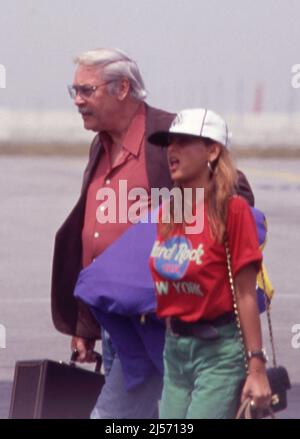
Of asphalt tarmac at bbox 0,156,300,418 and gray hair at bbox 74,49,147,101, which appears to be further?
asphalt tarmac at bbox 0,156,300,418

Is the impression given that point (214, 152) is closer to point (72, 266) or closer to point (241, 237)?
point (241, 237)

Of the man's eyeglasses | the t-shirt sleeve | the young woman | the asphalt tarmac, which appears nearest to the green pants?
the young woman

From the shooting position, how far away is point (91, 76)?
5.86m

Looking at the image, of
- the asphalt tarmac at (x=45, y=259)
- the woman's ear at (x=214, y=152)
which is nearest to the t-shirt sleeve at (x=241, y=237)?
the woman's ear at (x=214, y=152)

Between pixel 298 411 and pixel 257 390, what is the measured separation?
3.22 meters

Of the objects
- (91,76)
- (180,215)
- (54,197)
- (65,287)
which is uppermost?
(91,76)

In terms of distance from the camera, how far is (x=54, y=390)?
602cm

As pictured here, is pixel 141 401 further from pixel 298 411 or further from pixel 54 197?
pixel 54 197

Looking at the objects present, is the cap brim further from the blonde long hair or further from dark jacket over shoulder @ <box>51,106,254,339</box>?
dark jacket over shoulder @ <box>51,106,254,339</box>

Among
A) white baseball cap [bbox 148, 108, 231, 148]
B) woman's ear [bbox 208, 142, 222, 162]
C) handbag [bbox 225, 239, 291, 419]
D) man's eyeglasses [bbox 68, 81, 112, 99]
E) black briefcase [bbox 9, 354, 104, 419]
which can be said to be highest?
man's eyeglasses [bbox 68, 81, 112, 99]

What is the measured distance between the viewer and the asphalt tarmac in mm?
10047

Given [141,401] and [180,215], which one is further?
[141,401]

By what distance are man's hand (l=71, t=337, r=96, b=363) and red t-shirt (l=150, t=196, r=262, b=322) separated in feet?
3.45
